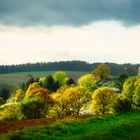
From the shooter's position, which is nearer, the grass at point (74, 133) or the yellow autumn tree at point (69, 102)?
the grass at point (74, 133)

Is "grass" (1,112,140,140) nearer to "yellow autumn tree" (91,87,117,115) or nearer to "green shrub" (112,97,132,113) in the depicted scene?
"green shrub" (112,97,132,113)

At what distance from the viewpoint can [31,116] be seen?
5472 cm

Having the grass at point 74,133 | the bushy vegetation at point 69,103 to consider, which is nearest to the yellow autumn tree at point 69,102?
the bushy vegetation at point 69,103

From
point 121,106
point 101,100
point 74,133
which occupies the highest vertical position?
point 74,133

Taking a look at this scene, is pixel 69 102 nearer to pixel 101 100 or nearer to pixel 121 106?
pixel 101 100

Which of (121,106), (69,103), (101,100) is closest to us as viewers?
(121,106)

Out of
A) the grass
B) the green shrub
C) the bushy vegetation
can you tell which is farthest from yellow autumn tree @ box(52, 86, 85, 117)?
the grass

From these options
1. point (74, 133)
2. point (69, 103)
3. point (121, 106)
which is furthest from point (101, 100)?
point (74, 133)

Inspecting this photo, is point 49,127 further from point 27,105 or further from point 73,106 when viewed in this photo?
point 73,106

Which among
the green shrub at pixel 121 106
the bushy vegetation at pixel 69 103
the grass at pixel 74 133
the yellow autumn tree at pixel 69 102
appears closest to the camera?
the grass at pixel 74 133

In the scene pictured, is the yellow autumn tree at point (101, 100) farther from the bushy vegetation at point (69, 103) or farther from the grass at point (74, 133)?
the grass at point (74, 133)

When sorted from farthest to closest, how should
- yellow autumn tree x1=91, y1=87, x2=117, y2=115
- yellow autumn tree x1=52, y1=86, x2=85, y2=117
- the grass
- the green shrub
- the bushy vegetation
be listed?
yellow autumn tree x1=91, y1=87, x2=117, y2=115 → yellow autumn tree x1=52, y1=86, x2=85, y2=117 → the green shrub → the bushy vegetation → the grass

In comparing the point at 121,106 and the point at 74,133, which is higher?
the point at 74,133

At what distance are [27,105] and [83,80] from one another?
114191 mm
